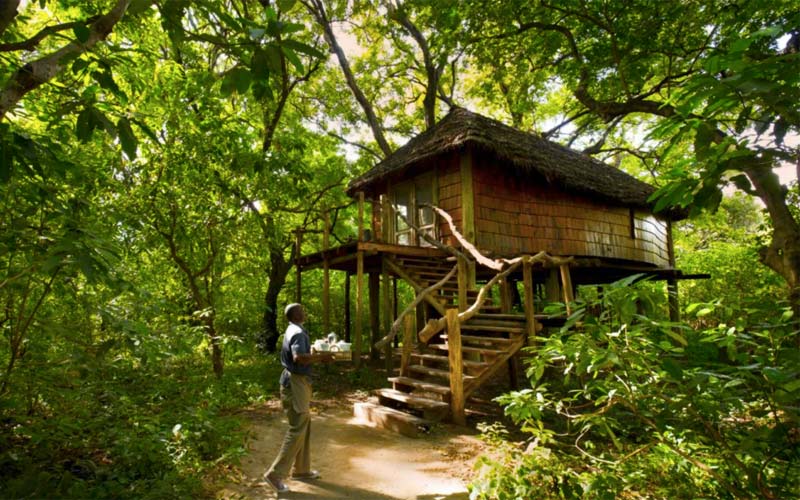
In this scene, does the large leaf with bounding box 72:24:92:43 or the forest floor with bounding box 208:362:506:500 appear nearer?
the large leaf with bounding box 72:24:92:43

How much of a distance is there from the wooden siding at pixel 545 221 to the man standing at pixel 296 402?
6.54 metres

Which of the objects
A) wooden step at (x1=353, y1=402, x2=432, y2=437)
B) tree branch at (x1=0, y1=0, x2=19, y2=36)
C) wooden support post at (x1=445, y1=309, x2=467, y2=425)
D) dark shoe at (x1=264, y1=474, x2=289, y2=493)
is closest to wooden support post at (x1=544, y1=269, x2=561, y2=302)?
wooden support post at (x1=445, y1=309, x2=467, y2=425)

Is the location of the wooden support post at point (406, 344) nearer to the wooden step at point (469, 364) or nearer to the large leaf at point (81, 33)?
the wooden step at point (469, 364)

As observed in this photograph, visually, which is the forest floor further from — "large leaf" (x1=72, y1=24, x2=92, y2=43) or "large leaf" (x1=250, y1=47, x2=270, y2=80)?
"large leaf" (x1=72, y1=24, x2=92, y2=43)

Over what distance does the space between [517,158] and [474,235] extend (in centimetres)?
203

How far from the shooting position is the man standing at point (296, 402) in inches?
165

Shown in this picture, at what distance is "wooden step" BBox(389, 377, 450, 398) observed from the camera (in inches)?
259

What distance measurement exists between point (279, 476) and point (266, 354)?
11604 mm

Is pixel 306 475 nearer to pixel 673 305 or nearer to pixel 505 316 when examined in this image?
pixel 673 305

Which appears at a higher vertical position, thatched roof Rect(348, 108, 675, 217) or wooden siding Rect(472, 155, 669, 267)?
thatched roof Rect(348, 108, 675, 217)

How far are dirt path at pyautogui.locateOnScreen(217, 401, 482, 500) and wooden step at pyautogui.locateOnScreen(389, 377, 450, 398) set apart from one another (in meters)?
0.50

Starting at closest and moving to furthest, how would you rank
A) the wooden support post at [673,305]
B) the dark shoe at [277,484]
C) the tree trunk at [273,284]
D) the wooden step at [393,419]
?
the wooden support post at [673,305] < the dark shoe at [277,484] < the wooden step at [393,419] < the tree trunk at [273,284]

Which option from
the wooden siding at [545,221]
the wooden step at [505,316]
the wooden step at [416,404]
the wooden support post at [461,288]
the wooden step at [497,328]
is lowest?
the wooden step at [416,404]

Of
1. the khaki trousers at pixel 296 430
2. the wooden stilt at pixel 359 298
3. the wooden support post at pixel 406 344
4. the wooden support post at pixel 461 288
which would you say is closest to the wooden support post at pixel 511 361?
the wooden support post at pixel 461 288
